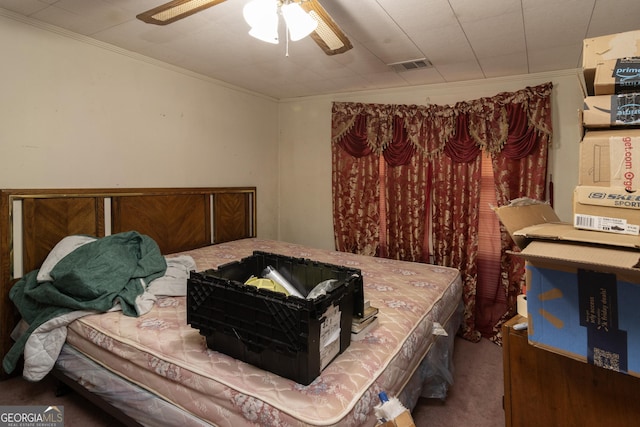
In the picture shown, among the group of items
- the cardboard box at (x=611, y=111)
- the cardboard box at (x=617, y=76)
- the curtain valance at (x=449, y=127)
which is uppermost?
the curtain valance at (x=449, y=127)

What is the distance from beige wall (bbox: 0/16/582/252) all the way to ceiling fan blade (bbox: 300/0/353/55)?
1.90 meters

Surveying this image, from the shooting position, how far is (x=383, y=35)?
2.33 meters

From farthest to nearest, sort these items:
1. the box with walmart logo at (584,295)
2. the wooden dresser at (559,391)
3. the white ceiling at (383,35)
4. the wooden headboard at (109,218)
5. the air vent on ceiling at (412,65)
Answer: the air vent on ceiling at (412,65), the wooden headboard at (109,218), the white ceiling at (383,35), the wooden dresser at (559,391), the box with walmart logo at (584,295)

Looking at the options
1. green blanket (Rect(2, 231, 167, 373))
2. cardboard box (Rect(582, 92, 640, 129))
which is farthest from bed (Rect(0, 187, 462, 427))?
cardboard box (Rect(582, 92, 640, 129))

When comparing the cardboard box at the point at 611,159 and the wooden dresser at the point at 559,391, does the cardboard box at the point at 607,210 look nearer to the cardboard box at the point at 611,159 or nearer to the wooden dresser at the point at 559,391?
the cardboard box at the point at 611,159

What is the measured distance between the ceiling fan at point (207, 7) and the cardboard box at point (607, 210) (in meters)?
1.27

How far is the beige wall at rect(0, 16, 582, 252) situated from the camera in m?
2.27

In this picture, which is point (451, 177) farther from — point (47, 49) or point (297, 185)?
point (47, 49)

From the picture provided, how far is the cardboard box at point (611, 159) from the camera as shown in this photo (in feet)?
3.06

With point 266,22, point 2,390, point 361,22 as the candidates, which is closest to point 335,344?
point 266,22

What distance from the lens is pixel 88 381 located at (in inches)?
67.7

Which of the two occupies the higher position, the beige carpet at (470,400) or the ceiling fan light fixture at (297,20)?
the ceiling fan light fixture at (297,20)

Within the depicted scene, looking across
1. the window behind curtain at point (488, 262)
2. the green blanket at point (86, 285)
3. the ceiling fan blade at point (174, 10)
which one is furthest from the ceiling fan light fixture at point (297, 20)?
the window behind curtain at point (488, 262)

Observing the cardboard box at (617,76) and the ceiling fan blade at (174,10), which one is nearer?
the cardboard box at (617,76)
